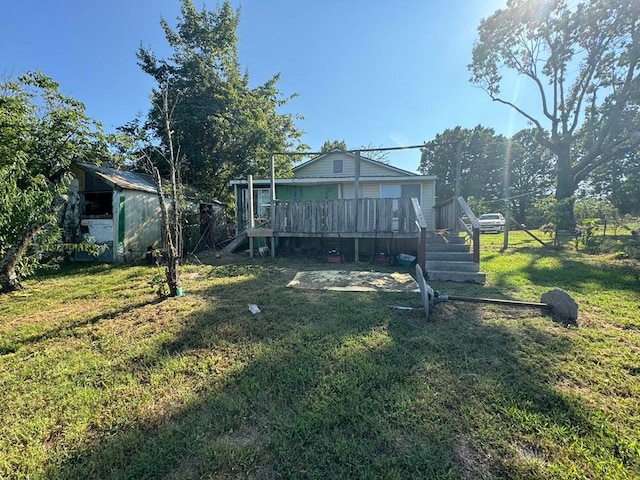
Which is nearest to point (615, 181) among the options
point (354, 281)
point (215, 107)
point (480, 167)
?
point (480, 167)

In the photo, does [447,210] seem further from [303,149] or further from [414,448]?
A: [303,149]

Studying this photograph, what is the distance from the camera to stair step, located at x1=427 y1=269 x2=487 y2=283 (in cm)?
607

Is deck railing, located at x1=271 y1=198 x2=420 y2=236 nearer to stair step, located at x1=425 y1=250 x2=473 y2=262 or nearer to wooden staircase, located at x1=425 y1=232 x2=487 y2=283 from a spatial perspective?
wooden staircase, located at x1=425 y1=232 x2=487 y2=283

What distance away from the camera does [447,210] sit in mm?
9555

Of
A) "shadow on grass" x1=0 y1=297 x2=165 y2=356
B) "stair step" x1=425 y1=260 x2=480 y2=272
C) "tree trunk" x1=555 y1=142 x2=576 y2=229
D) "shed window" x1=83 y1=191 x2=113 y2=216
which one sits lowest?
"shadow on grass" x1=0 y1=297 x2=165 y2=356

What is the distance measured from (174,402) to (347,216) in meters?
6.94

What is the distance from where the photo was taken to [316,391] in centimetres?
246

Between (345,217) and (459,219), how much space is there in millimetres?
3134

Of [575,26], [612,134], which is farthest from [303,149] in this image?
[612,134]

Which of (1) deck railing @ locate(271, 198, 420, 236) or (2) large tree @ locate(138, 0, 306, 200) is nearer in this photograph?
(1) deck railing @ locate(271, 198, 420, 236)

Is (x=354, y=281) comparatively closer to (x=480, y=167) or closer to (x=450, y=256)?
(x=450, y=256)

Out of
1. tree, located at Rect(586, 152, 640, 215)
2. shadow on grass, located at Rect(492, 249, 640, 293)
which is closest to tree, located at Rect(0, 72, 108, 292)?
shadow on grass, located at Rect(492, 249, 640, 293)

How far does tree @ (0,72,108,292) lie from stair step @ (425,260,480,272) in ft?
25.0

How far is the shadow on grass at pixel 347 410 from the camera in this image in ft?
5.78
